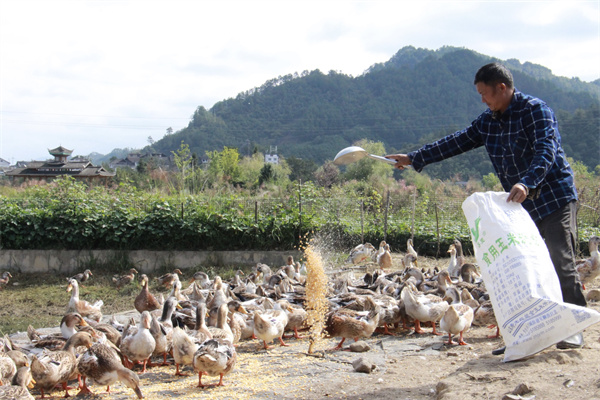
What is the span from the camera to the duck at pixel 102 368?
4.95m

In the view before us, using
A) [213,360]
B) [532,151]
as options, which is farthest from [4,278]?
[532,151]

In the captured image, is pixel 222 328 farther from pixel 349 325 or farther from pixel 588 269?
pixel 588 269

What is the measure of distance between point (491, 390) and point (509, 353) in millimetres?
567

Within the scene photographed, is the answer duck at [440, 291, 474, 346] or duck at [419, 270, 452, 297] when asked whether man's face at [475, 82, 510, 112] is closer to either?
duck at [440, 291, 474, 346]

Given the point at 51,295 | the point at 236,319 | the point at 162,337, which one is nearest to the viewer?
the point at 162,337

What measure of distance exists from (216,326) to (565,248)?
4.12 meters

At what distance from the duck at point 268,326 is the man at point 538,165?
9.10 feet

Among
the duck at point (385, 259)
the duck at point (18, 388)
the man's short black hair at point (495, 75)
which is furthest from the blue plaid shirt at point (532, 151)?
the duck at point (385, 259)

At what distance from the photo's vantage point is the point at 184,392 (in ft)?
16.5

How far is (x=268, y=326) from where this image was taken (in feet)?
21.1

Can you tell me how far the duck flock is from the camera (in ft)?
16.9

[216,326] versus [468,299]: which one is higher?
[468,299]

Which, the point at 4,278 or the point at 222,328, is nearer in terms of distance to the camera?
the point at 222,328

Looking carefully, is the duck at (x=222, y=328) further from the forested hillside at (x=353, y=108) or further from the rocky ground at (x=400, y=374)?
the forested hillside at (x=353, y=108)
